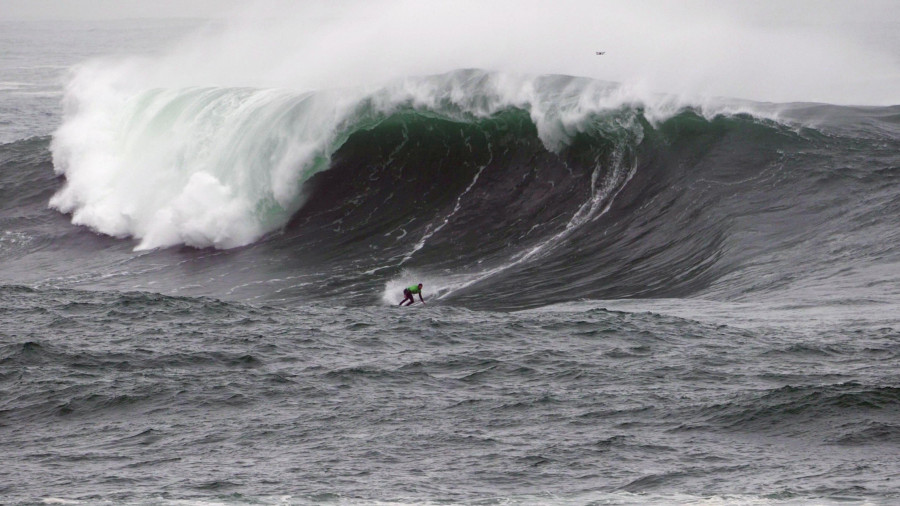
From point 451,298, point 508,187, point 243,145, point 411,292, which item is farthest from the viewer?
point 243,145

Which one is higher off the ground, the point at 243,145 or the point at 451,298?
the point at 243,145

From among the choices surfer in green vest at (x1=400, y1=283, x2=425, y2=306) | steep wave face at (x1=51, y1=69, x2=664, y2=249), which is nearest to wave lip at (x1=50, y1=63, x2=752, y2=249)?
steep wave face at (x1=51, y1=69, x2=664, y2=249)

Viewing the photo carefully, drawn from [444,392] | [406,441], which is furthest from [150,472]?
[444,392]

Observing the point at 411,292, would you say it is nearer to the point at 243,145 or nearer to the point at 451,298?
the point at 451,298

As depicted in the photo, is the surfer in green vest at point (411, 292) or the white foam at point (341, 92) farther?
the white foam at point (341, 92)

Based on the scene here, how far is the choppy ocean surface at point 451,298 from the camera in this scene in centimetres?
1111

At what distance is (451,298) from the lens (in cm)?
1978

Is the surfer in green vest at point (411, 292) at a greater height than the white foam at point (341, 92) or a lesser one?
lesser

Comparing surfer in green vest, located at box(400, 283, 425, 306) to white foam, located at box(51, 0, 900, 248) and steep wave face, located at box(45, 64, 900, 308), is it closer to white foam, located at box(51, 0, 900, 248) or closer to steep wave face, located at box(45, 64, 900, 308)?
steep wave face, located at box(45, 64, 900, 308)

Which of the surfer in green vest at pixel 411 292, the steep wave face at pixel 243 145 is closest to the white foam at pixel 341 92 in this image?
the steep wave face at pixel 243 145

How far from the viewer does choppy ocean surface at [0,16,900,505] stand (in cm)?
1111

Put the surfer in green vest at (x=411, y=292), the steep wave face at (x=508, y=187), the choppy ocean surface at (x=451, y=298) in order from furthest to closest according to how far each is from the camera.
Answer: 1. the steep wave face at (x=508, y=187)
2. the surfer in green vest at (x=411, y=292)
3. the choppy ocean surface at (x=451, y=298)

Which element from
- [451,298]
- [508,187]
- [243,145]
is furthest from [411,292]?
[243,145]

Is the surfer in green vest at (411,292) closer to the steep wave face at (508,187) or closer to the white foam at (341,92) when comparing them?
the steep wave face at (508,187)
